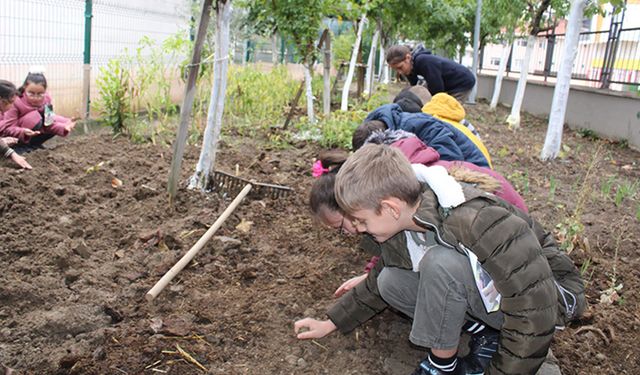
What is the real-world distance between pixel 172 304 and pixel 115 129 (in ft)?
12.3

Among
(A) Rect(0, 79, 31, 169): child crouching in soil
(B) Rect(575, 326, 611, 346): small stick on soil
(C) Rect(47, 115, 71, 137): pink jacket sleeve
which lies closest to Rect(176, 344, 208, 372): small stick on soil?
(B) Rect(575, 326, 611, 346): small stick on soil

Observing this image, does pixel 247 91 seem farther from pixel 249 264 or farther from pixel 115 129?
pixel 249 264

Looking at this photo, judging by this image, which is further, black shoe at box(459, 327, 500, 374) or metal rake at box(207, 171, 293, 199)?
metal rake at box(207, 171, 293, 199)

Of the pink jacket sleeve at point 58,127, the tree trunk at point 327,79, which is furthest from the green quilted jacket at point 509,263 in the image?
the tree trunk at point 327,79

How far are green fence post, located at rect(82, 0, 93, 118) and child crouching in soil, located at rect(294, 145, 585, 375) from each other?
589 centimetres

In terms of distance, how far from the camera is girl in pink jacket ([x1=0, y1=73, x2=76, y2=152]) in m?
4.70

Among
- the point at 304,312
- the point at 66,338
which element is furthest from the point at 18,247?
the point at 304,312

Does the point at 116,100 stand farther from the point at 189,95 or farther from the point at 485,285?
the point at 485,285

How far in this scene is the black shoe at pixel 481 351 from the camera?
197cm

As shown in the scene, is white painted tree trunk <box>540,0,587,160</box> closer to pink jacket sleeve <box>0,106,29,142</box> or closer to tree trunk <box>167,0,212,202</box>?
tree trunk <box>167,0,212,202</box>

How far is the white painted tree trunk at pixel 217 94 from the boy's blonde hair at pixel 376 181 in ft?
7.24

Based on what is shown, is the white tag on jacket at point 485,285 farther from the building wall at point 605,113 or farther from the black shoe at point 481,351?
the building wall at point 605,113

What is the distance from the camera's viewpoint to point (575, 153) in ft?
22.3

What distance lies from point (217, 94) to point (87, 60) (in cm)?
402
